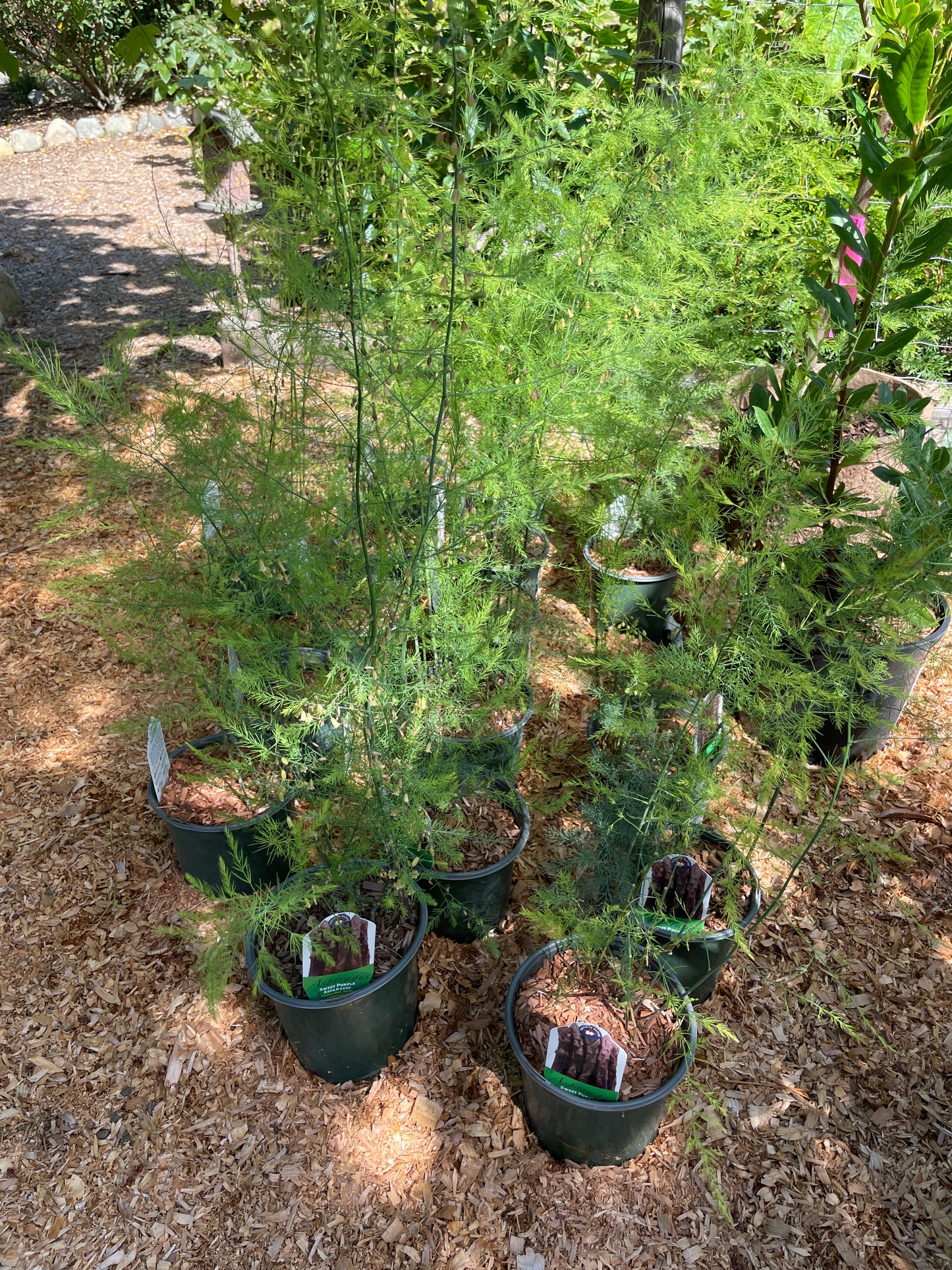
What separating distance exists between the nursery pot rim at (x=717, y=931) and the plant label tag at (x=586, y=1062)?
20cm

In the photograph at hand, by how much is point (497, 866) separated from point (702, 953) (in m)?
0.43

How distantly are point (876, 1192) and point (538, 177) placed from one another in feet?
6.65

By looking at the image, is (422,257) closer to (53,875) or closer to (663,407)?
(663,407)

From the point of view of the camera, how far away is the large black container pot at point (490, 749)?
171 cm

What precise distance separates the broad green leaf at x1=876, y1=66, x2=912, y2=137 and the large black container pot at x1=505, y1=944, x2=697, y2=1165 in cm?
187

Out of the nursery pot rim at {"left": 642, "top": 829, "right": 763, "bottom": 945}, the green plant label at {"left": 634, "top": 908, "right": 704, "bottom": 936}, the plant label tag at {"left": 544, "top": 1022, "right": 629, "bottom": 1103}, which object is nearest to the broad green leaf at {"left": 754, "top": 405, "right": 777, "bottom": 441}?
the nursery pot rim at {"left": 642, "top": 829, "right": 763, "bottom": 945}

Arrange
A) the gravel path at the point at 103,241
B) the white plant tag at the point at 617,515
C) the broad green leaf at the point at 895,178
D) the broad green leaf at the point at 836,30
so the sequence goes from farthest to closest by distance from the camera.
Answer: the gravel path at the point at 103,241 → the white plant tag at the point at 617,515 → the broad green leaf at the point at 836,30 → the broad green leaf at the point at 895,178

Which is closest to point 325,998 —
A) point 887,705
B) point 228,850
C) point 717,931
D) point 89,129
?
point 228,850

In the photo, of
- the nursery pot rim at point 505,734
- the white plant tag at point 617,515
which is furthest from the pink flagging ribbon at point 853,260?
the nursery pot rim at point 505,734

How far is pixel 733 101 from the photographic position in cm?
196

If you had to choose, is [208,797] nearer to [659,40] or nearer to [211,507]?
[211,507]

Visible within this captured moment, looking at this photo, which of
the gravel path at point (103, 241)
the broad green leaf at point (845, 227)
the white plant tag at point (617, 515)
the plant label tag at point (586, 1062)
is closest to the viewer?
the plant label tag at point (586, 1062)

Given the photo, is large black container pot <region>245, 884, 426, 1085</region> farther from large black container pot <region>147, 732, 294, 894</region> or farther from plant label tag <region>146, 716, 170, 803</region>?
plant label tag <region>146, 716, 170, 803</region>

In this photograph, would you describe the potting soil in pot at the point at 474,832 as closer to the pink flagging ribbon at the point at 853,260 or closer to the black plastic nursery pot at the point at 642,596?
the black plastic nursery pot at the point at 642,596
